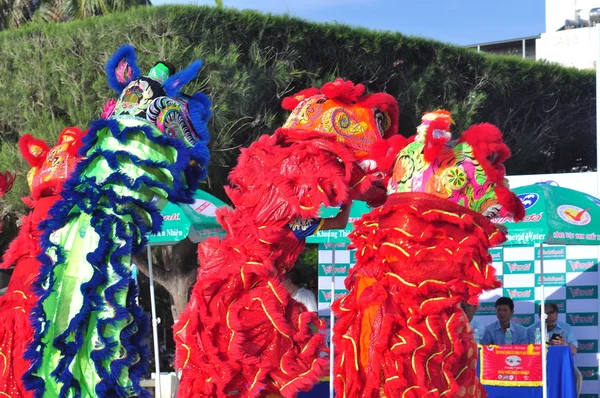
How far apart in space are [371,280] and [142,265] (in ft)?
26.4

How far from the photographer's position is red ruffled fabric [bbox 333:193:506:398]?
414 centimetres

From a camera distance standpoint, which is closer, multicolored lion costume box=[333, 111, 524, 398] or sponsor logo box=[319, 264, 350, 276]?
multicolored lion costume box=[333, 111, 524, 398]

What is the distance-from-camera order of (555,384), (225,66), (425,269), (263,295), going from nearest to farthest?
(263,295) → (425,269) → (555,384) → (225,66)

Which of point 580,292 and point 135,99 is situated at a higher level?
point 135,99

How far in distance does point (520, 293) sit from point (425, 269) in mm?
4886

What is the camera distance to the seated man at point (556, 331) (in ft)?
26.6

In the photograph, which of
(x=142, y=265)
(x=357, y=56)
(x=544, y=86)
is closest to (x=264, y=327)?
(x=142, y=265)

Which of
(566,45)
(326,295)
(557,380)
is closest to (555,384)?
(557,380)

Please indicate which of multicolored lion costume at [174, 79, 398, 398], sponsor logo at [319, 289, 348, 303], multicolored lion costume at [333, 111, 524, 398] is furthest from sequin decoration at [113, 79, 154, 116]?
sponsor logo at [319, 289, 348, 303]

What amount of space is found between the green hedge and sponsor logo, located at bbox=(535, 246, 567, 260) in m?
4.85

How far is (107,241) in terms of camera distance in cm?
412

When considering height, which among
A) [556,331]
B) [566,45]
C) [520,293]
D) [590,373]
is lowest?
[590,373]

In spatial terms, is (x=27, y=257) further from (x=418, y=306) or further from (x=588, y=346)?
(x=588, y=346)

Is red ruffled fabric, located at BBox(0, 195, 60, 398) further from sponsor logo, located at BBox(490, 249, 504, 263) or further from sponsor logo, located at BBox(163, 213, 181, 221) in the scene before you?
sponsor logo, located at BBox(490, 249, 504, 263)
